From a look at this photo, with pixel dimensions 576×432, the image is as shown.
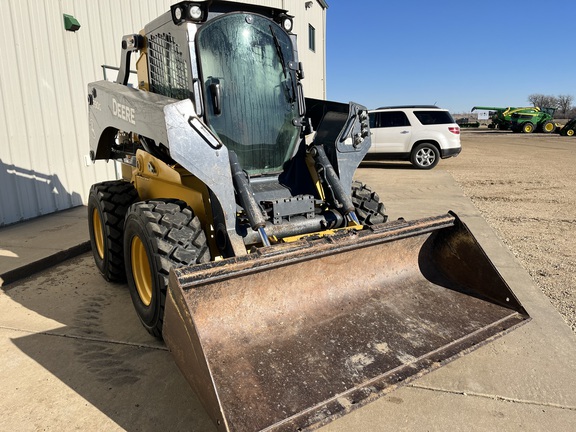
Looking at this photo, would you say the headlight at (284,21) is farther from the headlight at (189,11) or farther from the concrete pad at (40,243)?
the concrete pad at (40,243)

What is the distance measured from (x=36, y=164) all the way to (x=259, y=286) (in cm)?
598

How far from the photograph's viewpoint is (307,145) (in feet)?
14.1

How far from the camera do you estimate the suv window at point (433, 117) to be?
1288cm

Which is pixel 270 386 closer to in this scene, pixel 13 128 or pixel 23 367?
pixel 23 367

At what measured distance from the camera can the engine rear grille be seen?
138 inches

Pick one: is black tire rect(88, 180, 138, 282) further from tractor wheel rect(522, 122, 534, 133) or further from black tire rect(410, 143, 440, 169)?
tractor wheel rect(522, 122, 534, 133)

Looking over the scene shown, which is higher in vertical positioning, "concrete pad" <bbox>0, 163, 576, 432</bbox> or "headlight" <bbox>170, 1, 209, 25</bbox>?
"headlight" <bbox>170, 1, 209, 25</bbox>

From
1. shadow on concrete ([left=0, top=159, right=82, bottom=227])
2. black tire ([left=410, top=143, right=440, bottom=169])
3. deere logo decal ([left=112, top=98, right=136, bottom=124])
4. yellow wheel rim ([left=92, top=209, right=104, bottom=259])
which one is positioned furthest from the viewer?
black tire ([left=410, top=143, right=440, bottom=169])

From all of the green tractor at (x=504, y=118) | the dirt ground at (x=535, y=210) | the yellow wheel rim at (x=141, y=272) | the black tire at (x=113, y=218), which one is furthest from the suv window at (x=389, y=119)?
the green tractor at (x=504, y=118)

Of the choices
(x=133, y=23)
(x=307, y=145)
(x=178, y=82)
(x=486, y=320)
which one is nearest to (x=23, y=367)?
(x=178, y=82)

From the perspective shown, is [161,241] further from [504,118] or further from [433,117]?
[504,118]

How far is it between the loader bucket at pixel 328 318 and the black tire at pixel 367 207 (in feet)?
1.99

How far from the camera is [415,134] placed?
13.0m

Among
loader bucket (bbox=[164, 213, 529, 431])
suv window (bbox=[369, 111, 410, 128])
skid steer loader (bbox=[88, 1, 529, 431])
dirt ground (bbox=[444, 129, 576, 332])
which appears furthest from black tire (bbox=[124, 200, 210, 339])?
suv window (bbox=[369, 111, 410, 128])
